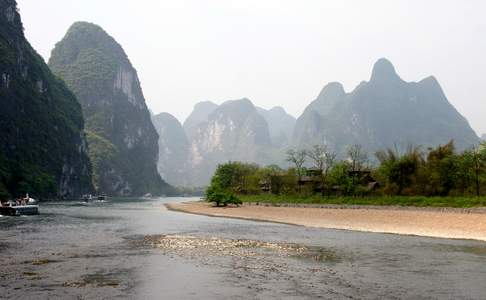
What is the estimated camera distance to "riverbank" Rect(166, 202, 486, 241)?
52.0m

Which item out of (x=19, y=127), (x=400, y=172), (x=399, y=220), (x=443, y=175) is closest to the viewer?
(x=399, y=220)

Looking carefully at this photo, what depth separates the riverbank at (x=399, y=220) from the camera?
171 ft

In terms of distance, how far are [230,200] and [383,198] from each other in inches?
1758

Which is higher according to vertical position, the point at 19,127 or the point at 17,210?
the point at 19,127

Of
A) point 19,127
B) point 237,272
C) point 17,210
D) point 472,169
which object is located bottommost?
point 237,272

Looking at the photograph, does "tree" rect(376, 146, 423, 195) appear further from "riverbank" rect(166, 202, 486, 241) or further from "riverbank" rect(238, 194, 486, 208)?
"riverbank" rect(166, 202, 486, 241)

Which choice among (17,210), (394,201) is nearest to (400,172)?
(394,201)

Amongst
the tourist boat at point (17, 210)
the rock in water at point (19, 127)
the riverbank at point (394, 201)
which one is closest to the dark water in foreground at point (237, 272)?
the riverbank at point (394, 201)

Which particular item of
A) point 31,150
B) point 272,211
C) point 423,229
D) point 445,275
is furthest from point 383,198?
point 31,150

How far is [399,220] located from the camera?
64188 mm

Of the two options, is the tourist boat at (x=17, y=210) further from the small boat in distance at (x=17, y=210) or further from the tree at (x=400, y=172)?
the tree at (x=400, y=172)

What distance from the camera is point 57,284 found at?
2181 cm

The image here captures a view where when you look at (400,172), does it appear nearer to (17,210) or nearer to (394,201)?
(394,201)

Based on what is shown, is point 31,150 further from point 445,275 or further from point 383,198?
point 445,275
